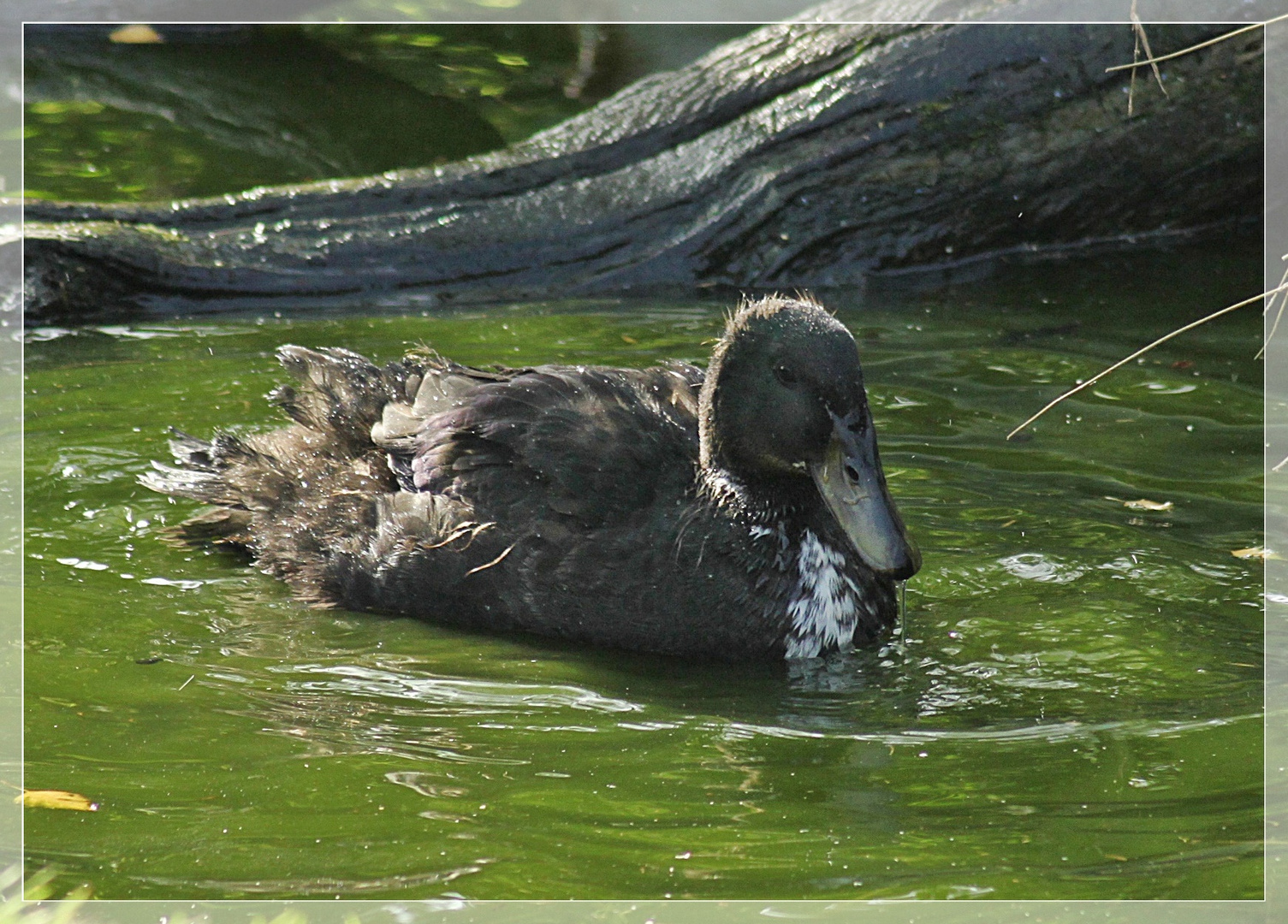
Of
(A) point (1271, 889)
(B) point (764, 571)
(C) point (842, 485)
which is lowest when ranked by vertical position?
(A) point (1271, 889)

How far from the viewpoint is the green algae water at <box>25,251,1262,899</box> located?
410cm

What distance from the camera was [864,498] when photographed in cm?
528

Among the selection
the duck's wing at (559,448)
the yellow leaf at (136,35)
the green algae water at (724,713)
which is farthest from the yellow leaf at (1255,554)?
the yellow leaf at (136,35)

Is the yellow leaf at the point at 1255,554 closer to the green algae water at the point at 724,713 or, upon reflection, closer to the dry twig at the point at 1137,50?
the green algae water at the point at 724,713

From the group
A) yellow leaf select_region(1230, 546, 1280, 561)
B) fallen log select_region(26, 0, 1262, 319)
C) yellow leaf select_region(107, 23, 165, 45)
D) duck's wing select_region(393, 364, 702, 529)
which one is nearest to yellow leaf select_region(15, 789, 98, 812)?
duck's wing select_region(393, 364, 702, 529)

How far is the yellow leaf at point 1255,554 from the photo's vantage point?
6051 millimetres

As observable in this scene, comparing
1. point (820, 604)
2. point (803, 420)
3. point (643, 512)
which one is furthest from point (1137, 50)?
point (643, 512)

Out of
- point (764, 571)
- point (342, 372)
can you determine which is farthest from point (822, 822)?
point (342, 372)

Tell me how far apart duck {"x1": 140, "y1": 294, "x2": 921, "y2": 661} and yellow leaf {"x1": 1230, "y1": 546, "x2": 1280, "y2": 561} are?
1456mm

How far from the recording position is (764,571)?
217 inches

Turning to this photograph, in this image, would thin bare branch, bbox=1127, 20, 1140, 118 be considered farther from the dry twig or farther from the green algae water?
the green algae water

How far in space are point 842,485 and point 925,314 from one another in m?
4.18

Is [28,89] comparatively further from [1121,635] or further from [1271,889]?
[1271,889]

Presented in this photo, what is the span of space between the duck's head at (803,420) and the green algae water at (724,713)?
1.74 feet
